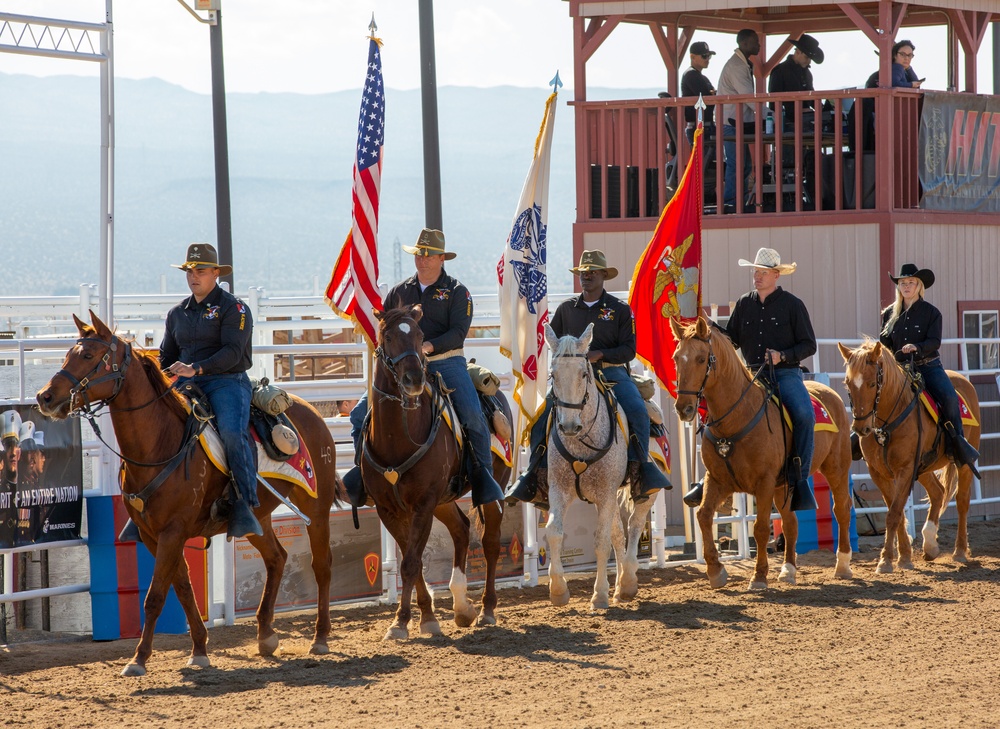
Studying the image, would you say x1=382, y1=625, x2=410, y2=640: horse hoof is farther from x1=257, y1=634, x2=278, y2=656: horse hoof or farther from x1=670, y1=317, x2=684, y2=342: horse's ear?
x1=670, y1=317, x2=684, y2=342: horse's ear

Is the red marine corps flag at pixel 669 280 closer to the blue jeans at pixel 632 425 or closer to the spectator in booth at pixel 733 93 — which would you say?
the blue jeans at pixel 632 425

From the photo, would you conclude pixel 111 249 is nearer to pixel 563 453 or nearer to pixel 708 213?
pixel 563 453

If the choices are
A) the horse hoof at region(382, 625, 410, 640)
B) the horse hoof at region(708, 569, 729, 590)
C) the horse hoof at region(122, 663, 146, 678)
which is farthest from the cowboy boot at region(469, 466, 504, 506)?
the horse hoof at region(122, 663, 146, 678)

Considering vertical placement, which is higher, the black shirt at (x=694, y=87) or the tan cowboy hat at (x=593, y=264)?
the black shirt at (x=694, y=87)

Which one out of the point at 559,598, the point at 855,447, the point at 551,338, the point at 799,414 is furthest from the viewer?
the point at 855,447

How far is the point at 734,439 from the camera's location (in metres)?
10.9

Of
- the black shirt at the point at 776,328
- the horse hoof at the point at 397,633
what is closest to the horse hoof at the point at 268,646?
the horse hoof at the point at 397,633

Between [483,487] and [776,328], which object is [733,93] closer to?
[776,328]

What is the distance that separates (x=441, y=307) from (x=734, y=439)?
8.99ft

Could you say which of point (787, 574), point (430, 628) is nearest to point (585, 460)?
point (430, 628)

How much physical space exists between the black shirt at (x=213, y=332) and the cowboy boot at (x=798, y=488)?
4.68 m

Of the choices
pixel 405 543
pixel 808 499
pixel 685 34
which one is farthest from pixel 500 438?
pixel 685 34

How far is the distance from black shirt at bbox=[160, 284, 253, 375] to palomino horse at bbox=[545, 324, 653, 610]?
2351 mm

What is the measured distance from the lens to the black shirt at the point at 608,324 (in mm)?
10688
